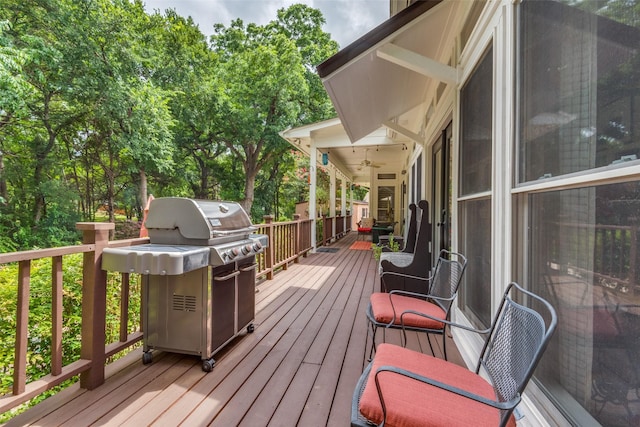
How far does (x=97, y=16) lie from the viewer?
395 inches

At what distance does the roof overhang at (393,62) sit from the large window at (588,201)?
115cm

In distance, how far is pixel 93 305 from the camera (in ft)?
6.41

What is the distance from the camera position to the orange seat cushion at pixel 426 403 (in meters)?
1.06

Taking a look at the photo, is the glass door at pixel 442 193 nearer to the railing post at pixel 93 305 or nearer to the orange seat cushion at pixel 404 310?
the orange seat cushion at pixel 404 310

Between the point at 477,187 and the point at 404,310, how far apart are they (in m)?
1.07

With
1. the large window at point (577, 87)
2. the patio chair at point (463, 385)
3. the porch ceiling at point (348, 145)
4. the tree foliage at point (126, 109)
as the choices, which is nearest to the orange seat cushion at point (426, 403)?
the patio chair at point (463, 385)

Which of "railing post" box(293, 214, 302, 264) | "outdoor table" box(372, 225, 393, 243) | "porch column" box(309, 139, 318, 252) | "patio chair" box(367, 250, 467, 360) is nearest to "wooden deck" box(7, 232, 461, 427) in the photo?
"patio chair" box(367, 250, 467, 360)

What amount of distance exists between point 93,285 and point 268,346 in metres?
1.43

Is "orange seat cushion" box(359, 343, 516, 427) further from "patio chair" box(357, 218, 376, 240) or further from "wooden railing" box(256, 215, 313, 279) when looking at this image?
"patio chair" box(357, 218, 376, 240)

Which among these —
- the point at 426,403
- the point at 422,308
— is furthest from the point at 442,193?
the point at 426,403

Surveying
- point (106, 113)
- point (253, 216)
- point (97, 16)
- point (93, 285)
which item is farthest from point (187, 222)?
point (253, 216)

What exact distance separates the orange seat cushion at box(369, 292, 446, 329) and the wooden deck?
51 centimetres

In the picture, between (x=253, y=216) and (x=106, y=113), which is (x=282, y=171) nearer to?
(x=253, y=216)

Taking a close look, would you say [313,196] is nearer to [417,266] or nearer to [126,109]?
[417,266]
